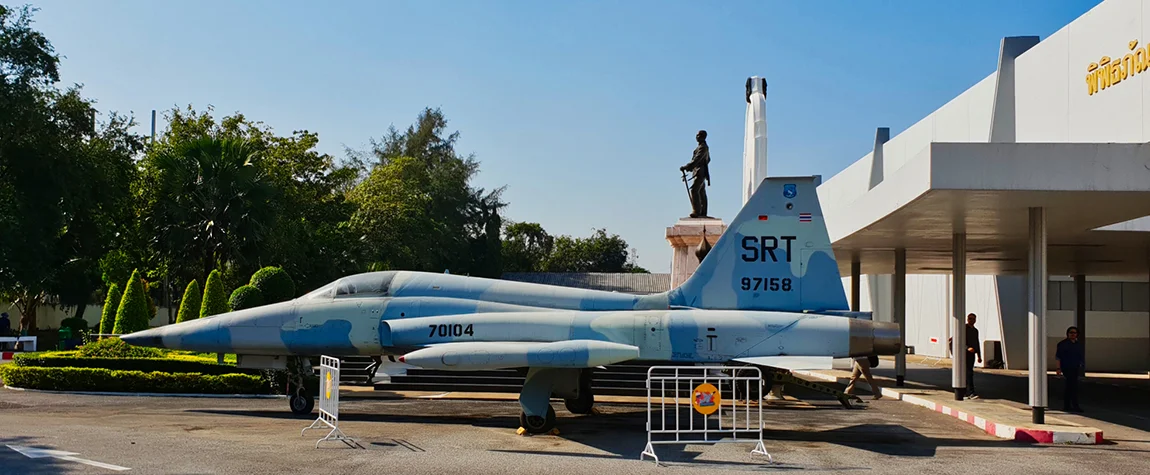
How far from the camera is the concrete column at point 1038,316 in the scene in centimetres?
1477

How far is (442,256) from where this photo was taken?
200ft

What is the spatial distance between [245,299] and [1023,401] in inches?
730

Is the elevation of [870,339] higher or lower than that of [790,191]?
lower

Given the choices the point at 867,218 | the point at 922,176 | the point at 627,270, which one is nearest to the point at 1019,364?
the point at 867,218

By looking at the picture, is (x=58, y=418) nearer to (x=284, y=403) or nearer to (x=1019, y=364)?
(x=284, y=403)

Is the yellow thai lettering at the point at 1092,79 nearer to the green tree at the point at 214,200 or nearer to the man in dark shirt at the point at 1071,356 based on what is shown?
the man in dark shirt at the point at 1071,356

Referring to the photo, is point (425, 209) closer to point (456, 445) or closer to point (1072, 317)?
point (1072, 317)

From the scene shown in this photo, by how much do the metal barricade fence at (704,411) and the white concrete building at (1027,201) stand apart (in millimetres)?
4130

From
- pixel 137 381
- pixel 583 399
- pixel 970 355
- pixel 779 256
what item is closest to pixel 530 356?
pixel 583 399

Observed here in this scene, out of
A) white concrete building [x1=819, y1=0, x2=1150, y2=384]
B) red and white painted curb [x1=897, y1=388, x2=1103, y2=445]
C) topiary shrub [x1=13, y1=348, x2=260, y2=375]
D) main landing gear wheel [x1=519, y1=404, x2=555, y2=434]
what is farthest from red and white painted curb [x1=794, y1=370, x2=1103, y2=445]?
topiary shrub [x1=13, y1=348, x2=260, y2=375]

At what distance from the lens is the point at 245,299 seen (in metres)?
24.1

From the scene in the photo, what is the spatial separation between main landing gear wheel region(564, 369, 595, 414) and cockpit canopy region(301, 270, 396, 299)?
12.1 ft

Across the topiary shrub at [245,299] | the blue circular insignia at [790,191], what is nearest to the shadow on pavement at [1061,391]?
the blue circular insignia at [790,191]

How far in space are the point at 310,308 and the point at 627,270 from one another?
→ 298 feet
